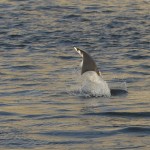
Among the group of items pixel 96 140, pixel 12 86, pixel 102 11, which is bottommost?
pixel 102 11

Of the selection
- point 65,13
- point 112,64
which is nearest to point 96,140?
point 112,64

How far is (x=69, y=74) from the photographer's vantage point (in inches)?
875

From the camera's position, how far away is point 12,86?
2020 cm

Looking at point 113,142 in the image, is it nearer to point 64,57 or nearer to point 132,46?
point 64,57

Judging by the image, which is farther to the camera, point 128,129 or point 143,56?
point 143,56

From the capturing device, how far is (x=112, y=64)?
24.3 meters

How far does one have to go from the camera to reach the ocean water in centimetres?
1443

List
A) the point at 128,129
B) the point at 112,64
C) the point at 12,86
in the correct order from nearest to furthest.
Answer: the point at 128,129
the point at 12,86
the point at 112,64

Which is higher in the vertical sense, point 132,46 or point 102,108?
point 102,108

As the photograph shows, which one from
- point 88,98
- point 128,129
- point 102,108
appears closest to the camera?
point 128,129

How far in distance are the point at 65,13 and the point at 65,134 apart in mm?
23075

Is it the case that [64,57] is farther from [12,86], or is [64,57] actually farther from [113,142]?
[113,142]

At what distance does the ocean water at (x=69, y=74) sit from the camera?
14.4 metres

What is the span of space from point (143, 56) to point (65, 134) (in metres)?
11.8
